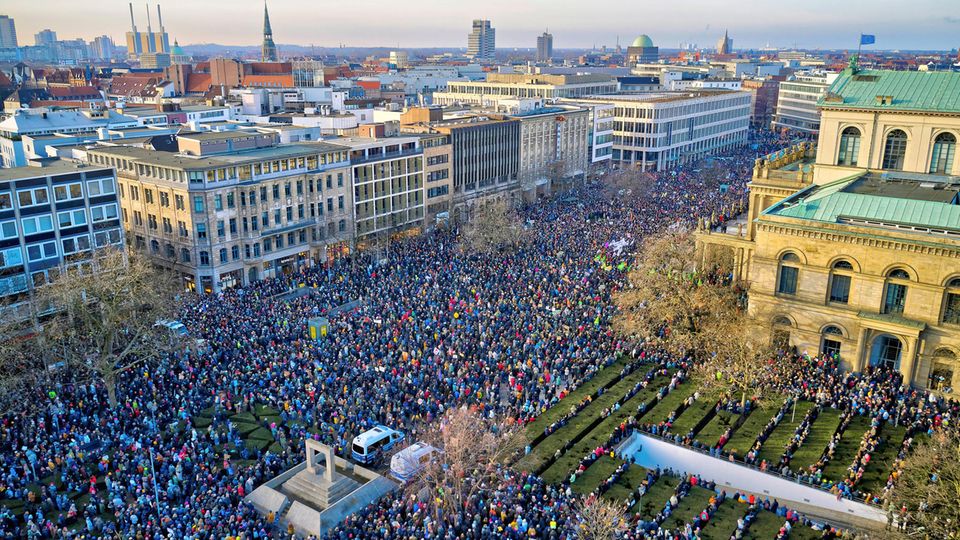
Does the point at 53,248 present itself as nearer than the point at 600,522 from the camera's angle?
No

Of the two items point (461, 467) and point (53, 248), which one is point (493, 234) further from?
point (461, 467)

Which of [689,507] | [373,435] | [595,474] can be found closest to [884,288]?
[689,507]

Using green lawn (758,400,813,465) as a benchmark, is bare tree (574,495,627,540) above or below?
above

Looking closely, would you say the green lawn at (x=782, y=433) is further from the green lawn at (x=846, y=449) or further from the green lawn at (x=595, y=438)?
the green lawn at (x=595, y=438)

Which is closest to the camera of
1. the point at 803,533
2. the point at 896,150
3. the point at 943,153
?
the point at 803,533

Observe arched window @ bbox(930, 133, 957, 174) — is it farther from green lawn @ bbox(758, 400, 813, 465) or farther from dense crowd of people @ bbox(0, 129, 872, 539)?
green lawn @ bbox(758, 400, 813, 465)

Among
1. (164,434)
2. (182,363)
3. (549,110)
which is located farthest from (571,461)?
(549,110)

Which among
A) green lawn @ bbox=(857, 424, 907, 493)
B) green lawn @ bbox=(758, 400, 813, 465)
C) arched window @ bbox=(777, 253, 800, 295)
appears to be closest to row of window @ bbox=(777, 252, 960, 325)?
arched window @ bbox=(777, 253, 800, 295)
